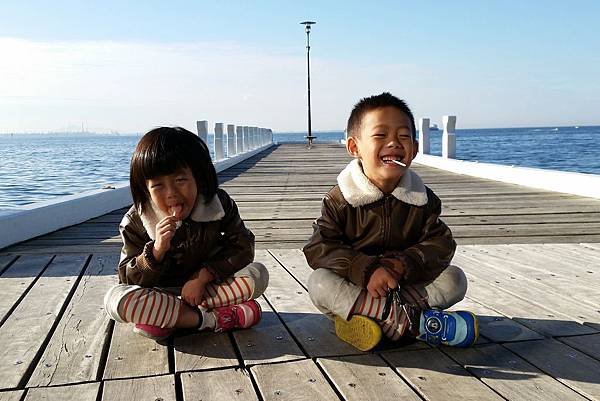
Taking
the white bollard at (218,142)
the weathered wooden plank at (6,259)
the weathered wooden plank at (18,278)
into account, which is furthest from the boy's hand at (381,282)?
the white bollard at (218,142)

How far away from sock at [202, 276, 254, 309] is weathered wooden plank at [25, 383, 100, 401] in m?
0.65

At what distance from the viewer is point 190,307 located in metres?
2.40

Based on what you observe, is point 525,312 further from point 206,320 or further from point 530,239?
point 530,239

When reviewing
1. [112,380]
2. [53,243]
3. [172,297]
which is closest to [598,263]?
[172,297]

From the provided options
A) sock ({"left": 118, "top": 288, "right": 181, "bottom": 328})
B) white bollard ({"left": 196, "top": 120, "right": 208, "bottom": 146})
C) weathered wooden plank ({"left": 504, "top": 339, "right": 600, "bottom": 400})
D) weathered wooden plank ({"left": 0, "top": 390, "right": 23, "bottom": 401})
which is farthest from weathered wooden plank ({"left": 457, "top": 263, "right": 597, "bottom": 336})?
white bollard ({"left": 196, "top": 120, "right": 208, "bottom": 146})

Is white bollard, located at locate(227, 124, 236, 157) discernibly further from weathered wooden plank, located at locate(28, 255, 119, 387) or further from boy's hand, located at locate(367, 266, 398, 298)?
boy's hand, located at locate(367, 266, 398, 298)

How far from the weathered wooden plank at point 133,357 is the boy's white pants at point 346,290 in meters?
0.62

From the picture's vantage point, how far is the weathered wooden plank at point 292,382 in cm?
181

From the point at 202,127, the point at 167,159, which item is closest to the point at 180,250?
the point at 167,159

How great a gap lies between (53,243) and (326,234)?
2.80 m

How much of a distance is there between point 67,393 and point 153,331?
50 cm

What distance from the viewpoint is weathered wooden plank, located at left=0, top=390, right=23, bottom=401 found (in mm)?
1826

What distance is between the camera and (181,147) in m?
2.28

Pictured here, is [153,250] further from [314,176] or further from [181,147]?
[314,176]
